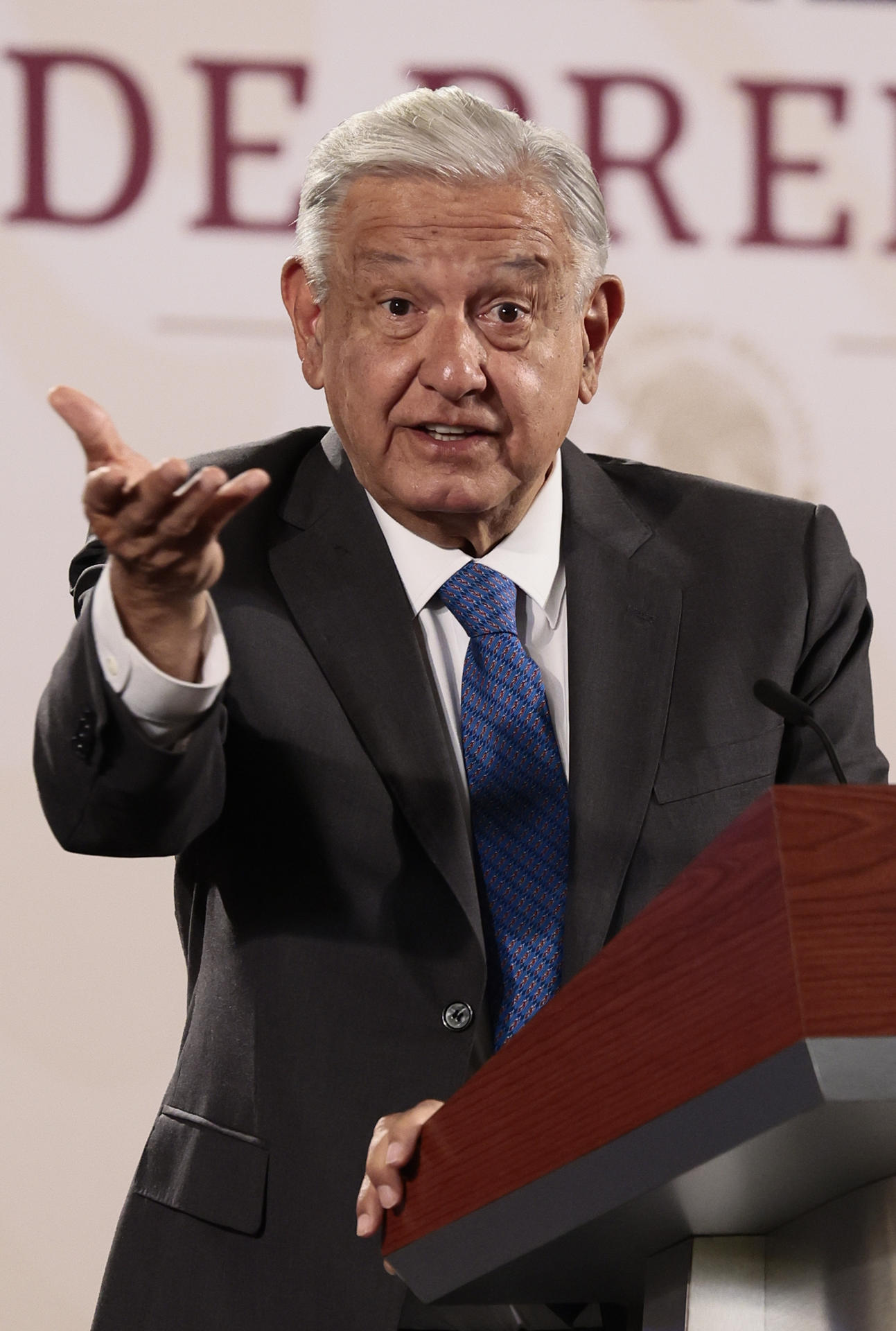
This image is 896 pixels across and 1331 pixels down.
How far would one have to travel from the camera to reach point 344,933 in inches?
53.8

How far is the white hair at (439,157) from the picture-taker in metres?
1.54

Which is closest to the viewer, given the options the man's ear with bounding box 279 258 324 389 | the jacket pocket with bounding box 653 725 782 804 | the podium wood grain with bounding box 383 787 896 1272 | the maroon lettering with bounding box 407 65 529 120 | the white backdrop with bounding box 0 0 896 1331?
the podium wood grain with bounding box 383 787 896 1272

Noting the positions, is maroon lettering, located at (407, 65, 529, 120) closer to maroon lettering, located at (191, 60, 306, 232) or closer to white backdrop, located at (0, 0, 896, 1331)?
white backdrop, located at (0, 0, 896, 1331)

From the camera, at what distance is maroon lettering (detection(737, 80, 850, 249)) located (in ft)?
8.27

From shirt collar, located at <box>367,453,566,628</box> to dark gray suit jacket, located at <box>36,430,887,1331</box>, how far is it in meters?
0.03

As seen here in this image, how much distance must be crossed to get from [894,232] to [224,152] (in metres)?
0.99

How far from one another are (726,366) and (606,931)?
1.36 meters

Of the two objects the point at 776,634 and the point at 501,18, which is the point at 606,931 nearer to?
the point at 776,634

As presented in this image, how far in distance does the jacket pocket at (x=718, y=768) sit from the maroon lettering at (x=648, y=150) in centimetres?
120

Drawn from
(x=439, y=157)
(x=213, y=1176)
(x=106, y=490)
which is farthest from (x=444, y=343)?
(x=213, y=1176)

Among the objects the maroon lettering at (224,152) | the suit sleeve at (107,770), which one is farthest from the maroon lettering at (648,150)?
the suit sleeve at (107,770)

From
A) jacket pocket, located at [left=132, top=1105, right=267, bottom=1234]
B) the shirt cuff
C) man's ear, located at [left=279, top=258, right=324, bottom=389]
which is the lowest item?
jacket pocket, located at [left=132, top=1105, right=267, bottom=1234]

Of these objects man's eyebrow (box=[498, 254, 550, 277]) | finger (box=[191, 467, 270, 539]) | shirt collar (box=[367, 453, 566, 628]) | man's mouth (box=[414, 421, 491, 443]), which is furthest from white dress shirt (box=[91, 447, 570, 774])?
finger (box=[191, 467, 270, 539])

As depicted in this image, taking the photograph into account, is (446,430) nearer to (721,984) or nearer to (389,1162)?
(389,1162)
